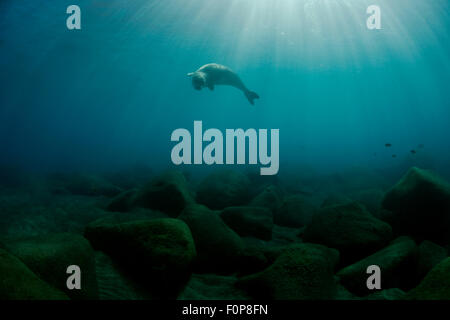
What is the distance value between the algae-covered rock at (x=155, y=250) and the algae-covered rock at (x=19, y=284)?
0.90 metres

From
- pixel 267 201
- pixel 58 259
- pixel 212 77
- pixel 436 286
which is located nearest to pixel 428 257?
pixel 436 286

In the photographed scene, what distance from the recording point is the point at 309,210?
20.9ft

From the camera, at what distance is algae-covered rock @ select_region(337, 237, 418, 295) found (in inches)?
125

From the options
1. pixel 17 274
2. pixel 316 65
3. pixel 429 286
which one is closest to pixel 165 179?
pixel 17 274

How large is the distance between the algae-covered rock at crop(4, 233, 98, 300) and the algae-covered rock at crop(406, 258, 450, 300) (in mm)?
3107

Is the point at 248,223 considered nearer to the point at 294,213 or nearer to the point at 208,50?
the point at 294,213

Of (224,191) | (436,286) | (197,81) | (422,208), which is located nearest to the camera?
(436,286)

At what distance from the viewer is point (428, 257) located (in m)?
3.64

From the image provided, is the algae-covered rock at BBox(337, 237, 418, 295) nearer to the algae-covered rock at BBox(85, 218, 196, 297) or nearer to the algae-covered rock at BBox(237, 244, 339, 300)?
the algae-covered rock at BBox(237, 244, 339, 300)

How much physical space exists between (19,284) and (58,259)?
1.87ft

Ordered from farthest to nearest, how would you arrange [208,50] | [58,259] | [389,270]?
[208,50] < [389,270] < [58,259]

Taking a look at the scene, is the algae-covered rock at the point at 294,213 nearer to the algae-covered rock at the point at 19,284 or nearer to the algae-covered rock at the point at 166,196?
the algae-covered rock at the point at 166,196

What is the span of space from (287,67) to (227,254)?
40926 mm

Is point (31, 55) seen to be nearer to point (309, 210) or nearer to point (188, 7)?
point (188, 7)
